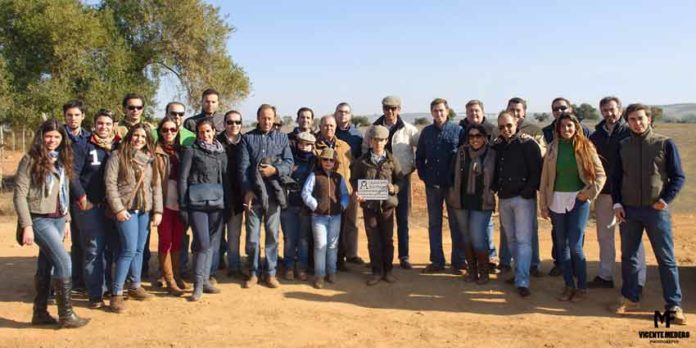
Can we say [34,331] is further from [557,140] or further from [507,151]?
[557,140]

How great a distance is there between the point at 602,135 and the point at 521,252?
1.72 metres

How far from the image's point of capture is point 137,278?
615 cm

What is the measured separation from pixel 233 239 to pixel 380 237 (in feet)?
6.09

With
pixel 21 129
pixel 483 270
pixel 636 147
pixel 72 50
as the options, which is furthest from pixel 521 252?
pixel 21 129

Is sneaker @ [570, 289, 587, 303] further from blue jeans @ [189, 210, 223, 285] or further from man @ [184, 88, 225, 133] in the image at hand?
man @ [184, 88, 225, 133]

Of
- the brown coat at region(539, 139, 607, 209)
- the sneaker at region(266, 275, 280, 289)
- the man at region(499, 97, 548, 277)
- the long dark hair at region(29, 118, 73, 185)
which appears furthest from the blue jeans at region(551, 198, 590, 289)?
the long dark hair at region(29, 118, 73, 185)

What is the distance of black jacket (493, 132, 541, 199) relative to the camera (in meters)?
6.29

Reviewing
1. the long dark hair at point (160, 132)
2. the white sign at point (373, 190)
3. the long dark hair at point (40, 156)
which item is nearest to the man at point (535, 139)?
the white sign at point (373, 190)

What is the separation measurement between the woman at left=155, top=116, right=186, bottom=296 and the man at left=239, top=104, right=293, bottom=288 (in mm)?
763

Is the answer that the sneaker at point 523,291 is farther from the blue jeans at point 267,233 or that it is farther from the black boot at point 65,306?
the black boot at point 65,306

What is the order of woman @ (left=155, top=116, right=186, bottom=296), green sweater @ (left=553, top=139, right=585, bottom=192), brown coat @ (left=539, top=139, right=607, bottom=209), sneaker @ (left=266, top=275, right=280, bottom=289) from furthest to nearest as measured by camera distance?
sneaker @ (left=266, top=275, right=280, bottom=289) < woman @ (left=155, top=116, right=186, bottom=296) < green sweater @ (left=553, top=139, right=585, bottom=192) < brown coat @ (left=539, top=139, right=607, bottom=209)

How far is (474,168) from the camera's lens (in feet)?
21.6

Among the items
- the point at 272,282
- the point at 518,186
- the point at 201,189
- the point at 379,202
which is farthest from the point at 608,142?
the point at 201,189

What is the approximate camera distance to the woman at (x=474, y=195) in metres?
6.59
